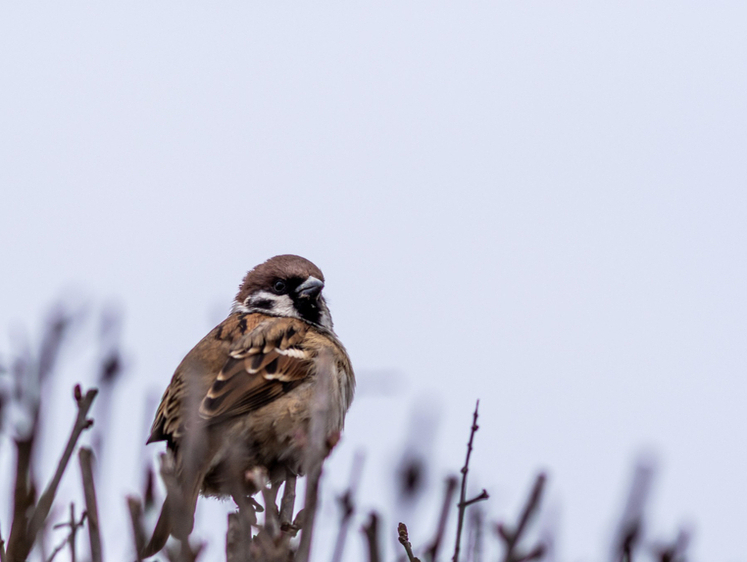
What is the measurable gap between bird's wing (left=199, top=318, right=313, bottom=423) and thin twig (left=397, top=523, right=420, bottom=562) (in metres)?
1.98

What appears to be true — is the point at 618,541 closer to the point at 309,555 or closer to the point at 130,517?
the point at 309,555

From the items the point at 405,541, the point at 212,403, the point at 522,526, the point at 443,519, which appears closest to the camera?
the point at 522,526

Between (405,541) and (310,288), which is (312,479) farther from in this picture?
(310,288)

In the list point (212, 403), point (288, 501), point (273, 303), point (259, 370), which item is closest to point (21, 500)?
point (288, 501)

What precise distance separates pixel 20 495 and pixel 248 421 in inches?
101

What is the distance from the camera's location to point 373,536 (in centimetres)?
195

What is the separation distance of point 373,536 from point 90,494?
1.96 ft

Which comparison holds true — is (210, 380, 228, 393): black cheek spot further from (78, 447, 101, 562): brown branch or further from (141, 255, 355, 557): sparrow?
(78, 447, 101, 562): brown branch

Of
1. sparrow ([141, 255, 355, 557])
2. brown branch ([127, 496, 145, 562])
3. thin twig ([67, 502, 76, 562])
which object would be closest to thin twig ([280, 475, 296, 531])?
sparrow ([141, 255, 355, 557])

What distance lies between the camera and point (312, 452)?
5.52ft

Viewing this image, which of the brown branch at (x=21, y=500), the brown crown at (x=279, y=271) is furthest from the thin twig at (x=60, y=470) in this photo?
the brown crown at (x=279, y=271)

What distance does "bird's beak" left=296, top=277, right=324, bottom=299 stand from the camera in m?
5.83

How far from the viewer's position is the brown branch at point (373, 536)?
1918 mm

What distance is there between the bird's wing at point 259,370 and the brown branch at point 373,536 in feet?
8.21
